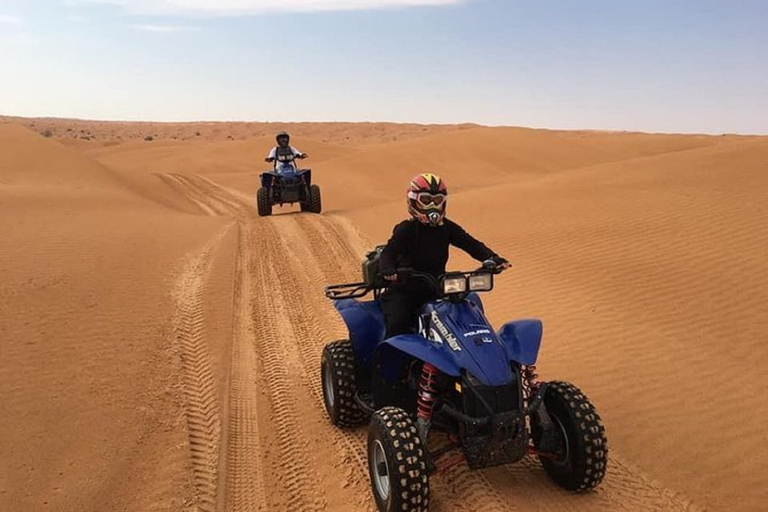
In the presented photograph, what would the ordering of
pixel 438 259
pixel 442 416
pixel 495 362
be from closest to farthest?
pixel 495 362, pixel 442 416, pixel 438 259

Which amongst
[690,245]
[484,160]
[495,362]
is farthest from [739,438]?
[484,160]

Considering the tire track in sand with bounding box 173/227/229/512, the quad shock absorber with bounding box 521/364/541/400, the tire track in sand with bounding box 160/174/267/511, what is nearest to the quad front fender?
the quad shock absorber with bounding box 521/364/541/400

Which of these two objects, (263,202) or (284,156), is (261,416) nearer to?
(263,202)

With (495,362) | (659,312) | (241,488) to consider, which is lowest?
(241,488)

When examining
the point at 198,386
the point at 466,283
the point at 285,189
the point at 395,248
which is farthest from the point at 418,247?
the point at 285,189

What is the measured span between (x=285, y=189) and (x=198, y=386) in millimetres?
11966

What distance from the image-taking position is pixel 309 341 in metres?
7.15

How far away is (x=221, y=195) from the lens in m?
25.0

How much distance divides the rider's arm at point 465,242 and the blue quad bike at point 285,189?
12759mm

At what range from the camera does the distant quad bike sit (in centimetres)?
357

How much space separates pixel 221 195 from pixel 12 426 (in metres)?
20.9

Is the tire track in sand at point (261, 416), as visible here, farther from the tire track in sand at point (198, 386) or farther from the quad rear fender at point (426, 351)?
the quad rear fender at point (426, 351)

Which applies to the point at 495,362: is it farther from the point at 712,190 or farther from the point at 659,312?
the point at 712,190

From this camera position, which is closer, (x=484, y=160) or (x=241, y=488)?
(x=241, y=488)
